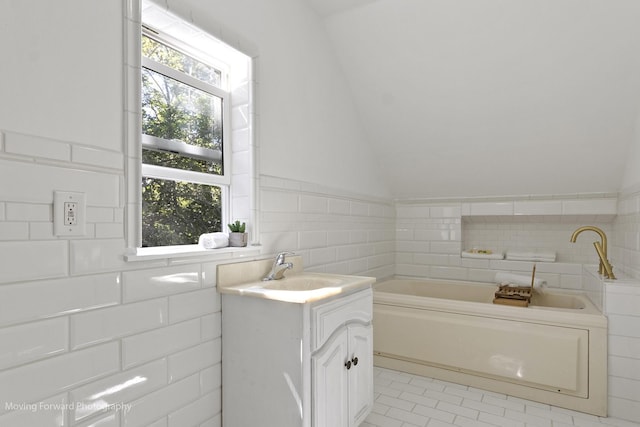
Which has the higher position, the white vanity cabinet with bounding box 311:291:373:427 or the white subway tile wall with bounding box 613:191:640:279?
the white subway tile wall with bounding box 613:191:640:279

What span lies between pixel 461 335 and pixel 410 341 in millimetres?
393

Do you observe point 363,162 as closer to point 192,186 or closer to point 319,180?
point 319,180

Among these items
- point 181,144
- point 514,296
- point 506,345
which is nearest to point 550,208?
point 514,296

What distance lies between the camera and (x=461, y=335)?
2.77 m

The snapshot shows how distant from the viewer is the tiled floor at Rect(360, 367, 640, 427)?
225 cm

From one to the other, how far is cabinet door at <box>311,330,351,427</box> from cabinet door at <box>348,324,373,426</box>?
62 mm

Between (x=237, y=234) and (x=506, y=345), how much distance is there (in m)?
2.03

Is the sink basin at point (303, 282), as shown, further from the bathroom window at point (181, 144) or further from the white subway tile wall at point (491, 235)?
the white subway tile wall at point (491, 235)

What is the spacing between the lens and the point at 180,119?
190cm

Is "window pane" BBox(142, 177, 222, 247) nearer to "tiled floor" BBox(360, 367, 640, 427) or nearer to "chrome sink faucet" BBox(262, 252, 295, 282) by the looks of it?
"chrome sink faucet" BBox(262, 252, 295, 282)

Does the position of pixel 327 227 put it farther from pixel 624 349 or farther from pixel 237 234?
pixel 624 349

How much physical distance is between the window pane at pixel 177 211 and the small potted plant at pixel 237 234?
16 centimetres

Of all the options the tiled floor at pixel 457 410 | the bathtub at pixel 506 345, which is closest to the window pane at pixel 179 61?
the bathtub at pixel 506 345

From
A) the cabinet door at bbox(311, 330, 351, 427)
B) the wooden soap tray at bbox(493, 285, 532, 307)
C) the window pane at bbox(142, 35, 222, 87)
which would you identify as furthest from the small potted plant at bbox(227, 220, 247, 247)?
the wooden soap tray at bbox(493, 285, 532, 307)
